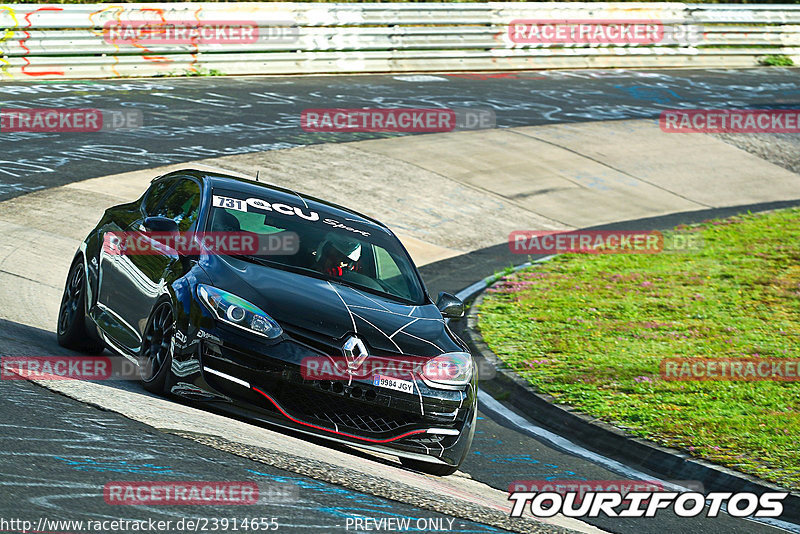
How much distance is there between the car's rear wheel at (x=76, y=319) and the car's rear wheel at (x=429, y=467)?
2657 millimetres

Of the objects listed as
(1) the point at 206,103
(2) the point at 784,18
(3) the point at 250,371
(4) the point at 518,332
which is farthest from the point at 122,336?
(2) the point at 784,18

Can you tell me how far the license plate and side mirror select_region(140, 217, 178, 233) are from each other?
75.3 inches

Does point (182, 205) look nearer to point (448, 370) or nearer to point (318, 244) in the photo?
point (318, 244)

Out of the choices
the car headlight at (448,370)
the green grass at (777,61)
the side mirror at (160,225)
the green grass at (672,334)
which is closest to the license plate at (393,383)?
the car headlight at (448,370)

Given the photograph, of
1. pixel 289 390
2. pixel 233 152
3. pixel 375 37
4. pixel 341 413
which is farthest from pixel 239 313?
pixel 375 37

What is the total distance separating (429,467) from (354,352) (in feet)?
3.36

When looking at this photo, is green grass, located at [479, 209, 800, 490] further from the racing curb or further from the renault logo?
the renault logo

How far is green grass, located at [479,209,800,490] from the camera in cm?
870

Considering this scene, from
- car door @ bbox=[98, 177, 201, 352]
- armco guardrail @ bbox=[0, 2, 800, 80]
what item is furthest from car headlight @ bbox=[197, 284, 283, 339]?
armco guardrail @ bbox=[0, 2, 800, 80]

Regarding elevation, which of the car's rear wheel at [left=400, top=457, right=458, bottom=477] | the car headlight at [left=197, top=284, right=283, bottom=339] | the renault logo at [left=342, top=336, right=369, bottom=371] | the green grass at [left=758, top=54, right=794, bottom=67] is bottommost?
the car's rear wheel at [left=400, top=457, right=458, bottom=477]

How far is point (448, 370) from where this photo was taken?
23.3 feet

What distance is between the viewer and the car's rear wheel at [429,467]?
713 cm

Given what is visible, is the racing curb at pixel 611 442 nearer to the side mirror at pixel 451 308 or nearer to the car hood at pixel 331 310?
the side mirror at pixel 451 308

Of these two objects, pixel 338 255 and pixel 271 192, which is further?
pixel 271 192
